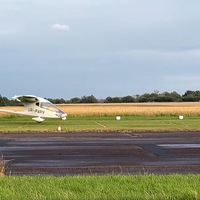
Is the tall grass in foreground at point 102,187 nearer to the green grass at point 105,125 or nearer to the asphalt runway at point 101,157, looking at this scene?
the asphalt runway at point 101,157

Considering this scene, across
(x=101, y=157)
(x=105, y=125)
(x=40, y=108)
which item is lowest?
(x=101, y=157)

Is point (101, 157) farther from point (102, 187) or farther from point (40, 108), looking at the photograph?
point (40, 108)

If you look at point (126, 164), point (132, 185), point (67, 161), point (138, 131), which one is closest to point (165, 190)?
point (132, 185)

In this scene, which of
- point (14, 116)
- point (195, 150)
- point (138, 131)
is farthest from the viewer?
point (14, 116)

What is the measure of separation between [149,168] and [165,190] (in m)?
4.24

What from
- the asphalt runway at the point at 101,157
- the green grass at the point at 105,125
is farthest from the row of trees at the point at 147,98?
the asphalt runway at the point at 101,157

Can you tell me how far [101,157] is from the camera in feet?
58.9

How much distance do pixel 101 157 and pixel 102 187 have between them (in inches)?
265

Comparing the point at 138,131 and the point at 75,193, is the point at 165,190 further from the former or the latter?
the point at 138,131

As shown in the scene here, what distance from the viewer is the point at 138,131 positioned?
106 feet

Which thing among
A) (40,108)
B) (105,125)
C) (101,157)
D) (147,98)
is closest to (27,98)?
(40,108)

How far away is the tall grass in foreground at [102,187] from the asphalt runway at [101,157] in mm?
1997

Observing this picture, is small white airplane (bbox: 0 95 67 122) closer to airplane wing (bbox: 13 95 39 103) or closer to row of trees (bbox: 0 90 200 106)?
airplane wing (bbox: 13 95 39 103)

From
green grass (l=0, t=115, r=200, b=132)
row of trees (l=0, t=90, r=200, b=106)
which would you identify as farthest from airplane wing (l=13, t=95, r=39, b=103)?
row of trees (l=0, t=90, r=200, b=106)
